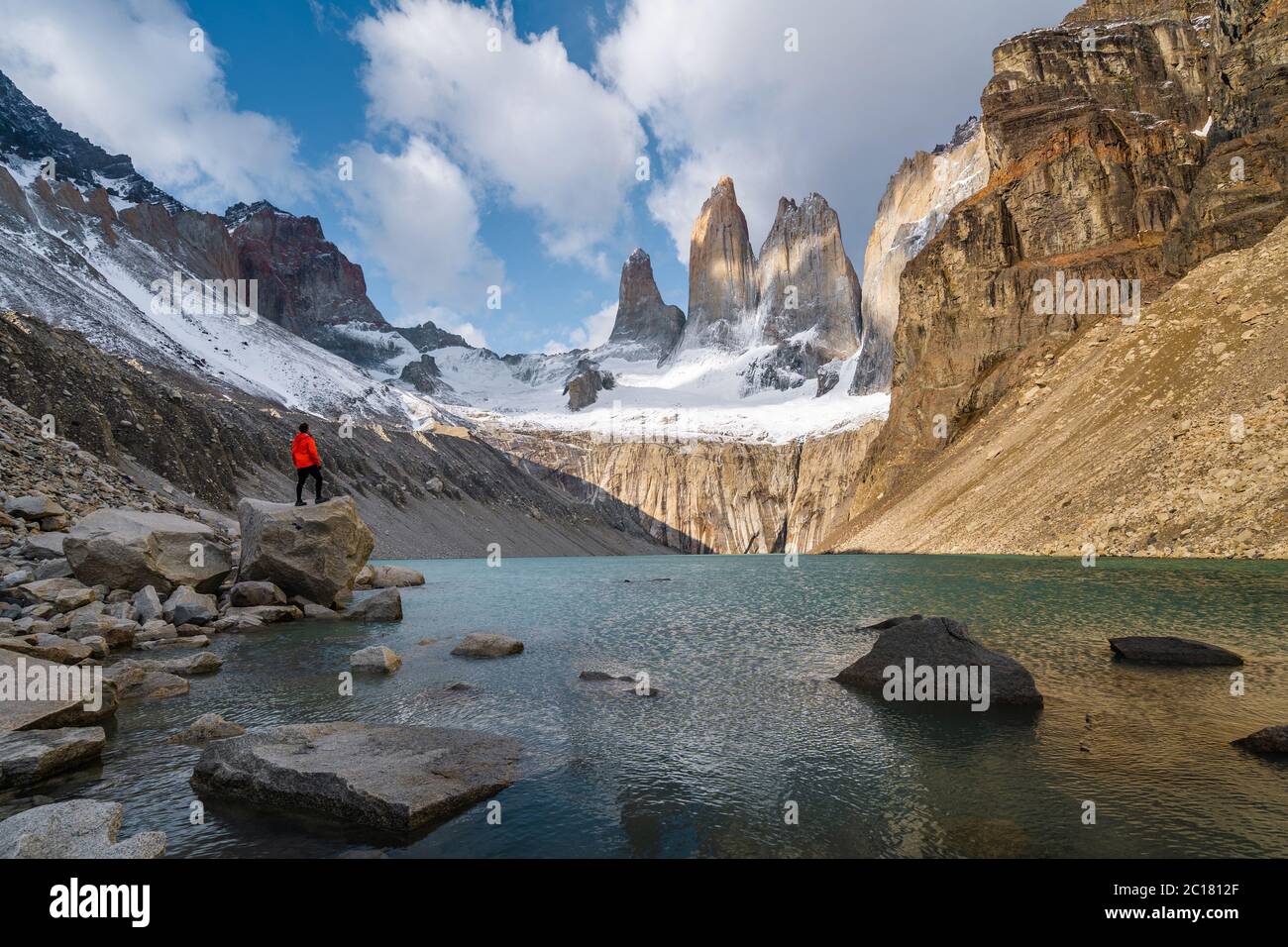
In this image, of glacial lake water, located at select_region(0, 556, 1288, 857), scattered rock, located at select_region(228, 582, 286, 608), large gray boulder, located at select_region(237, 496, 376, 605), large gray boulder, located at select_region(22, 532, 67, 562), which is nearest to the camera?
glacial lake water, located at select_region(0, 556, 1288, 857)

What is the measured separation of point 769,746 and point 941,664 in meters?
4.54

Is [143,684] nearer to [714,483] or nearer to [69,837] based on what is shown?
[69,837]

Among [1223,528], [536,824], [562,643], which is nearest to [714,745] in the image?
[536,824]

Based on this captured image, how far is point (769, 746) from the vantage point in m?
9.12

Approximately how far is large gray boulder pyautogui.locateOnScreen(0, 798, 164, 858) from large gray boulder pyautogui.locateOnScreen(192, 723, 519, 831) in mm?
1363

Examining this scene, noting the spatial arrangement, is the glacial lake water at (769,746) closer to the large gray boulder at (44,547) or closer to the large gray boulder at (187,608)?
the large gray boulder at (187,608)

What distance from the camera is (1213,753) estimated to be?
8.16m

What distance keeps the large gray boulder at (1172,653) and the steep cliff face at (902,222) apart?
6596 inches

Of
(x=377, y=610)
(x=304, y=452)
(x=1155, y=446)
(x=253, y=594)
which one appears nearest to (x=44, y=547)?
(x=253, y=594)

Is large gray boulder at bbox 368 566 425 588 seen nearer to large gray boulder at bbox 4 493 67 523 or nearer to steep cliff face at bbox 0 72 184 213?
large gray boulder at bbox 4 493 67 523

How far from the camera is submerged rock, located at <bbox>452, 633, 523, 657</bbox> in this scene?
15.8m

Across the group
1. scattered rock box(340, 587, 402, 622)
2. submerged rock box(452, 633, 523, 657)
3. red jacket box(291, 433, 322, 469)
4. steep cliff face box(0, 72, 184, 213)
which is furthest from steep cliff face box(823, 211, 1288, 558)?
steep cliff face box(0, 72, 184, 213)

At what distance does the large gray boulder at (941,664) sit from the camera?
429 inches
